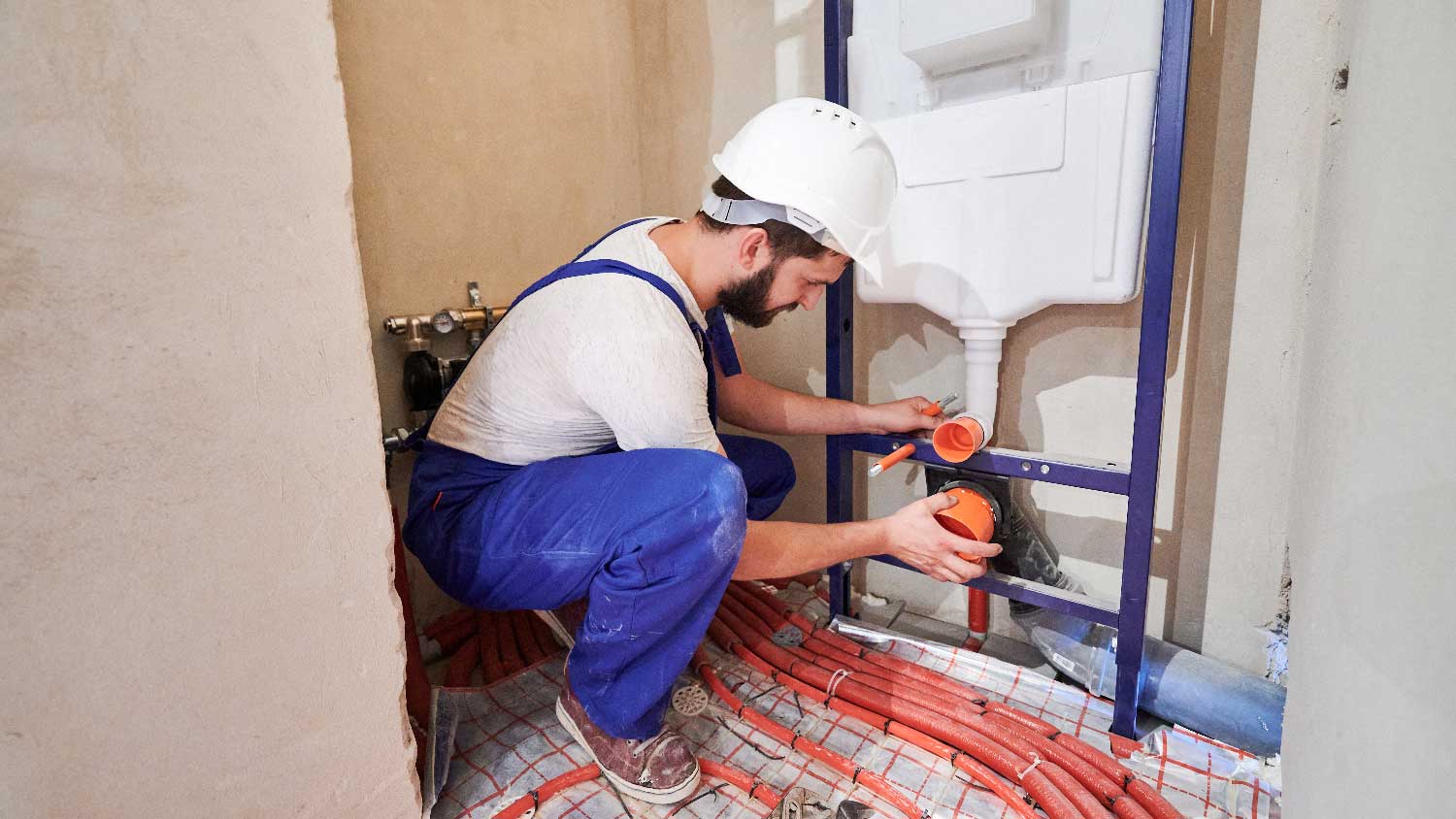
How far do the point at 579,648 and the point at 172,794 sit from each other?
493mm

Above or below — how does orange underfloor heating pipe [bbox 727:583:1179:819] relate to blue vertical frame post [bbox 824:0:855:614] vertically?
below

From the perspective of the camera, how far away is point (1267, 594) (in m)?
1.13

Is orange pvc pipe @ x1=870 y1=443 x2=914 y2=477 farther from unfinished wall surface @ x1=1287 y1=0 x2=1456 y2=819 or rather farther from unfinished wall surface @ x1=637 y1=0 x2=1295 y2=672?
unfinished wall surface @ x1=1287 y1=0 x2=1456 y2=819

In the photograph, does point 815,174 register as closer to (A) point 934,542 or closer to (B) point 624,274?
(B) point 624,274

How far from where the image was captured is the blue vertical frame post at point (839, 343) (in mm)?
1208

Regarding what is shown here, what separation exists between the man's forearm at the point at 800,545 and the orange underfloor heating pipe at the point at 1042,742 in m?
0.32

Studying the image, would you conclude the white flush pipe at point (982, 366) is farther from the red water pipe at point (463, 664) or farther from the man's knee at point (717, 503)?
the red water pipe at point (463, 664)

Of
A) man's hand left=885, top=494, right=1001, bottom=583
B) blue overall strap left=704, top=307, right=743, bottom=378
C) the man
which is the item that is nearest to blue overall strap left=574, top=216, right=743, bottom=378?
blue overall strap left=704, top=307, right=743, bottom=378

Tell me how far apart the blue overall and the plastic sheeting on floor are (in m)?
0.13

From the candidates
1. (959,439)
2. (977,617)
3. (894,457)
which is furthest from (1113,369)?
(977,617)

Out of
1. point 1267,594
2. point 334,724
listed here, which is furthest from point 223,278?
point 1267,594

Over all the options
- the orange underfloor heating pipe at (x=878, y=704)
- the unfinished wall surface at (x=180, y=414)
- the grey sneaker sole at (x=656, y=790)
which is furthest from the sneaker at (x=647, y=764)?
the unfinished wall surface at (x=180, y=414)

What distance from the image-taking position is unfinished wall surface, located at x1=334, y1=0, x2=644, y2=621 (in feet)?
4.20

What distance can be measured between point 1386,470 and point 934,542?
668mm
